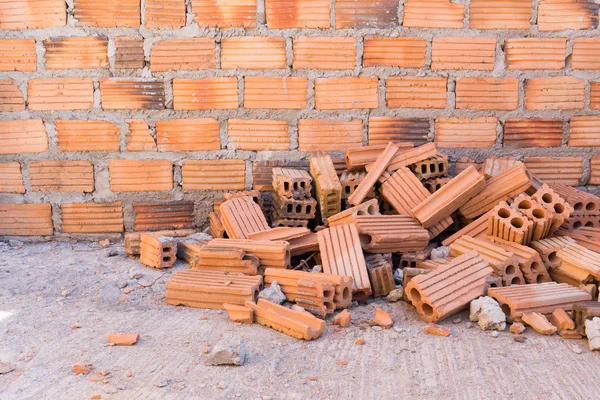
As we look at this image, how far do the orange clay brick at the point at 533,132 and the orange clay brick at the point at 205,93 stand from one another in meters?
2.59

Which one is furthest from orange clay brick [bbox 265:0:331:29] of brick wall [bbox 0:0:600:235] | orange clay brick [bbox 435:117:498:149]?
orange clay brick [bbox 435:117:498:149]

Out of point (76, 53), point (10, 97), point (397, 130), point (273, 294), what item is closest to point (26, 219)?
point (10, 97)

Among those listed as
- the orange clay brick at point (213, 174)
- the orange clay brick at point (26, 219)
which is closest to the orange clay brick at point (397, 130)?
the orange clay brick at point (213, 174)

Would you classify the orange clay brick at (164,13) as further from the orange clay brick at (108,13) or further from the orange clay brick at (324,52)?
the orange clay brick at (324,52)

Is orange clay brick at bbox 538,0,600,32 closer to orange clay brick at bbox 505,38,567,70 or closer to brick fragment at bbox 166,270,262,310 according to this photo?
orange clay brick at bbox 505,38,567,70

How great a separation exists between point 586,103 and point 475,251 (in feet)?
7.55

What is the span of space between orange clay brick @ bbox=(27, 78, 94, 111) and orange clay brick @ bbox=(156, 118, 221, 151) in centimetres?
70

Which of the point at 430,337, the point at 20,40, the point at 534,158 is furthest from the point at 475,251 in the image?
the point at 20,40

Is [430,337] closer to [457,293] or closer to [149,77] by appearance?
[457,293]

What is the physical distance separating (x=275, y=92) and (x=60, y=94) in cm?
199

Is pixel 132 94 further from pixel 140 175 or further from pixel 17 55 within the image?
pixel 17 55

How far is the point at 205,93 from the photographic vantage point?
4.95 metres

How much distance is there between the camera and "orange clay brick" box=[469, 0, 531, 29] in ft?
16.0

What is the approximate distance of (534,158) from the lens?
5078 mm
